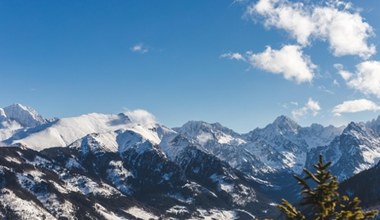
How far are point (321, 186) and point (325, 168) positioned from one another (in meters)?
1.15

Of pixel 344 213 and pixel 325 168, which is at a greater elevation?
pixel 325 168

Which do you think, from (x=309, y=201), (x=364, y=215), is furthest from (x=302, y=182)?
(x=364, y=215)

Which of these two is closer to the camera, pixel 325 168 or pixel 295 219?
pixel 325 168

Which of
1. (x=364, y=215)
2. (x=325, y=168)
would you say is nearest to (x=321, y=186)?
(x=325, y=168)

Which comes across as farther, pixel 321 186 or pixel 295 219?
pixel 295 219

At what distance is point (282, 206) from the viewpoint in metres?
34.2

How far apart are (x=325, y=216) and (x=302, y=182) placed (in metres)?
2.45

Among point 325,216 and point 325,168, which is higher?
point 325,168

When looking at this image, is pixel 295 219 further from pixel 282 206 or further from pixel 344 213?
pixel 344 213

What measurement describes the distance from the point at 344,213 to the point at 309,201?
7.34 feet

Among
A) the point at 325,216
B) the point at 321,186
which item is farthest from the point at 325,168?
the point at 325,216

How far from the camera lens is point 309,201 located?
105ft

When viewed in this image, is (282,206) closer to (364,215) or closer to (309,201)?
(309,201)

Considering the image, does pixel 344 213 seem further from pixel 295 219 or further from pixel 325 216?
Answer: pixel 295 219
